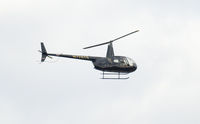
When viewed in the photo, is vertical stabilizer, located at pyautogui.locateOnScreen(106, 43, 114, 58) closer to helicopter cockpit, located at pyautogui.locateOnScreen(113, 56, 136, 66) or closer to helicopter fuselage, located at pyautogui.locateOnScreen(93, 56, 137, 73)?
helicopter fuselage, located at pyautogui.locateOnScreen(93, 56, 137, 73)

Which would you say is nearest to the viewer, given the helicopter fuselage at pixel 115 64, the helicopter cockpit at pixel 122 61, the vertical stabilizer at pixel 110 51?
the helicopter fuselage at pixel 115 64

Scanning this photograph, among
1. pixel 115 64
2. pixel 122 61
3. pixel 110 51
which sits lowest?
pixel 115 64

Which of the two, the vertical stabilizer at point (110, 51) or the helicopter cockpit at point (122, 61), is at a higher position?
the vertical stabilizer at point (110, 51)

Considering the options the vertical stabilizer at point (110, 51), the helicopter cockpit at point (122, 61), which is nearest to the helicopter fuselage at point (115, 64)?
the helicopter cockpit at point (122, 61)

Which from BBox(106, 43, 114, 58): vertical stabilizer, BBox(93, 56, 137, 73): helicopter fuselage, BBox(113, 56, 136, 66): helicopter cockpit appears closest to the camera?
BBox(93, 56, 137, 73): helicopter fuselage

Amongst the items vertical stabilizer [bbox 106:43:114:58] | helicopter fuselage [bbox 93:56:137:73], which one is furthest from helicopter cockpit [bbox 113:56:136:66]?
vertical stabilizer [bbox 106:43:114:58]

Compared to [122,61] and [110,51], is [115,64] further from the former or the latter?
[110,51]

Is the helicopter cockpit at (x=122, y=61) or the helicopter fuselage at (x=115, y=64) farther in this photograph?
the helicopter cockpit at (x=122, y=61)

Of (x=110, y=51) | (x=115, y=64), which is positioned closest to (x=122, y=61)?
(x=115, y=64)

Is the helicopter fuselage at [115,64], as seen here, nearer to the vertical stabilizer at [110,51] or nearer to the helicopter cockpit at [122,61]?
the helicopter cockpit at [122,61]

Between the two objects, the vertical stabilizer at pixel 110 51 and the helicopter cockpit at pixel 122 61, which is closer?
the helicopter cockpit at pixel 122 61

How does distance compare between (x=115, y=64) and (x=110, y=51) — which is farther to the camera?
(x=110, y=51)

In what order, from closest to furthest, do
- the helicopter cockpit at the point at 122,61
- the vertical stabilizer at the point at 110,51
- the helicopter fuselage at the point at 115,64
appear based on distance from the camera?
the helicopter fuselage at the point at 115,64
the helicopter cockpit at the point at 122,61
the vertical stabilizer at the point at 110,51

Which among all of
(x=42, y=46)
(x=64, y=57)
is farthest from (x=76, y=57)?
(x=42, y=46)
